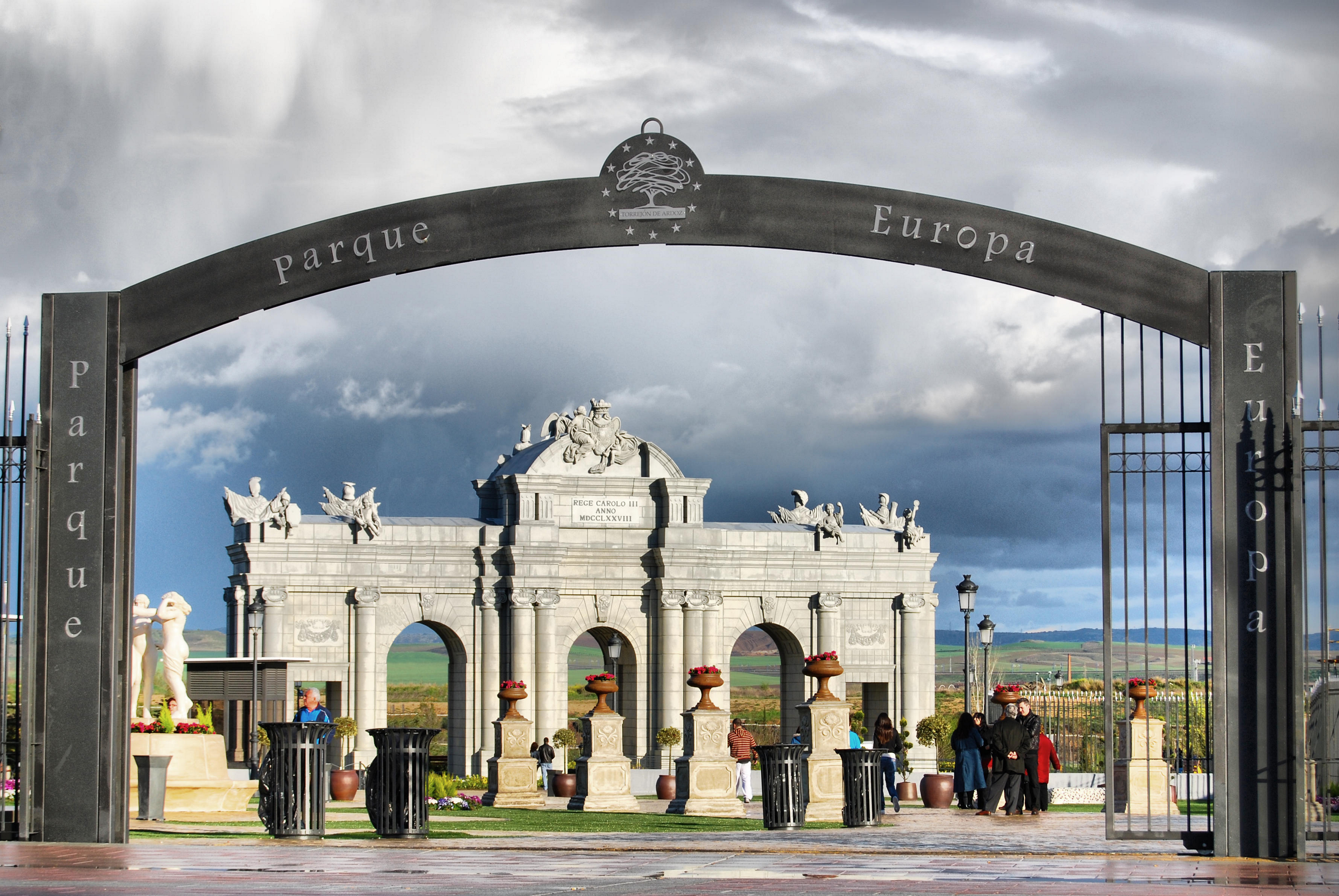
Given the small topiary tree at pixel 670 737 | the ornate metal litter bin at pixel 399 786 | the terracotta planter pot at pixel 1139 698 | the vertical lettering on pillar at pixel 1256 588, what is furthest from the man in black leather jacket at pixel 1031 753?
the small topiary tree at pixel 670 737

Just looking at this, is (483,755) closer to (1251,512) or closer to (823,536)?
(823,536)

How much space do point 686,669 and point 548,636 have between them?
3.69 m

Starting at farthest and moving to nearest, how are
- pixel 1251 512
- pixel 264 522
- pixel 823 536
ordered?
pixel 823 536
pixel 264 522
pixel 1251 512

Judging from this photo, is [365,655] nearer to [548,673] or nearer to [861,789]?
[548,673]

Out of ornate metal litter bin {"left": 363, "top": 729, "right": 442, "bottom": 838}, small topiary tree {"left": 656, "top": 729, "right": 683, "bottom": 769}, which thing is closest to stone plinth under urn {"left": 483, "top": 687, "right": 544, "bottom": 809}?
ornate metal litter bin {"left": 363, "top": 729, "right": 442, "bottom": 838}

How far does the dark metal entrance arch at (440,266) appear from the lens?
14.5 meters

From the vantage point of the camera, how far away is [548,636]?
152 feet

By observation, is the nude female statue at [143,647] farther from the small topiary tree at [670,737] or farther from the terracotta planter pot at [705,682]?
the small topiary tree at [670,737]

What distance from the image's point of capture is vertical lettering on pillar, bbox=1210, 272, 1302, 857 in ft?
46.5

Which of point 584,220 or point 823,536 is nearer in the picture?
point 584,220

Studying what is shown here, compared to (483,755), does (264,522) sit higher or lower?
higher

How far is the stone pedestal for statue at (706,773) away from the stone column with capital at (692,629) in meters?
19.1

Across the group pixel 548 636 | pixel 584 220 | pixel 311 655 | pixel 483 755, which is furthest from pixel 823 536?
pixel 584 220

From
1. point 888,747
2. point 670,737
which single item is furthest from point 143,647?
point 670,737
